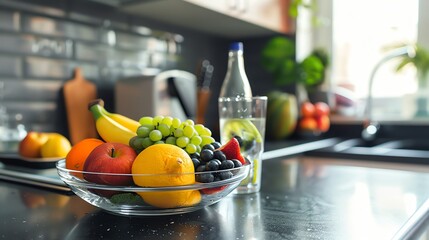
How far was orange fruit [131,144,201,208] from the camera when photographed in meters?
0.51

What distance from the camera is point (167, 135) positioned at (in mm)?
599

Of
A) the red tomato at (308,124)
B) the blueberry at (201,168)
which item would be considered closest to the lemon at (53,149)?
the blueberry at (201,168)

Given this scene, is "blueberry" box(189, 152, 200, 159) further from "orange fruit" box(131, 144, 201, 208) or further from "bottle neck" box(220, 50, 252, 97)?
"bottle neck" box(220, 50, 252, 97)

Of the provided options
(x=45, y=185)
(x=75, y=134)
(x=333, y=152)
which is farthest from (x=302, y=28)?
(x=45, y=185)

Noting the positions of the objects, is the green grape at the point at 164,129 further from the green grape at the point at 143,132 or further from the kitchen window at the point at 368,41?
the kitchen window at the point at 368,41

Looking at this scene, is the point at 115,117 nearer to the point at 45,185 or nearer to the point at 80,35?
the point at 45,185

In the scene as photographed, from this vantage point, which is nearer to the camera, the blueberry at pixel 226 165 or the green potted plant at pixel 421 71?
the blueberry at pixel 226 165

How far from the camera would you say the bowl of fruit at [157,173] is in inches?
20.2

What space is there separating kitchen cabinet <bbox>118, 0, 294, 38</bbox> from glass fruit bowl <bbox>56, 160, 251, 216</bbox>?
1.00m

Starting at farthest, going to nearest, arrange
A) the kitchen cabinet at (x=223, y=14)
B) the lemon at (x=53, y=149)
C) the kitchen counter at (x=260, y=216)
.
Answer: the kitchen cabinet at (x=223, y=14)
the lemon at (x=53, y=149)
the kitchen counter at (x=260, y=216)

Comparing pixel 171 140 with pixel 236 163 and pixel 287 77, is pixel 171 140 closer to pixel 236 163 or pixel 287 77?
pixel 236 163

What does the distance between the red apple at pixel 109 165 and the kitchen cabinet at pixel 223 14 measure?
0.97 meters

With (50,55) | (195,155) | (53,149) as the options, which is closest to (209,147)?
(195,155)

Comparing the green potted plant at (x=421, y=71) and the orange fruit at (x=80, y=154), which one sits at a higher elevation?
the green potted plant at (x=421, y=71)
